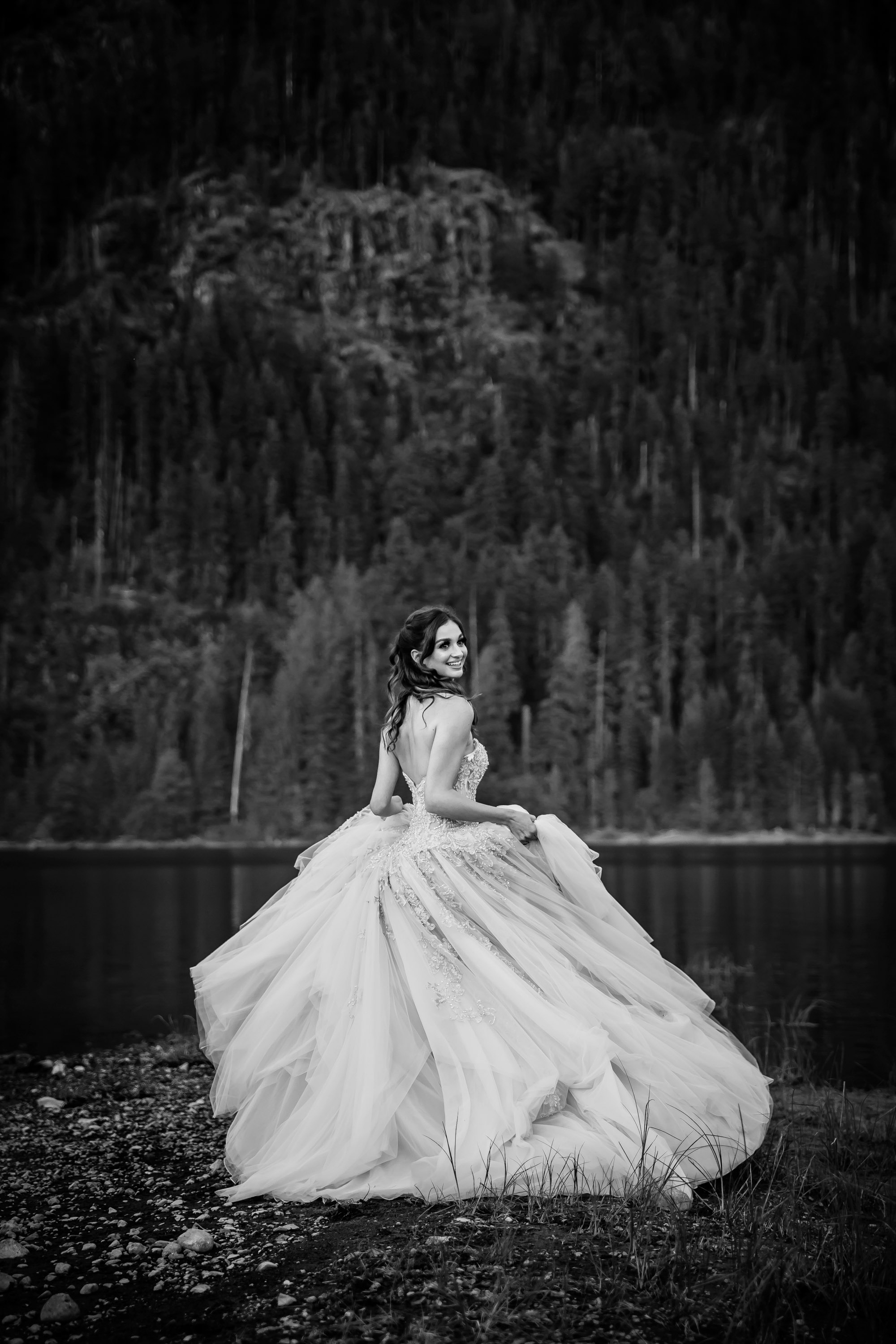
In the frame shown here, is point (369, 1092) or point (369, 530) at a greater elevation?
point (369, 530)

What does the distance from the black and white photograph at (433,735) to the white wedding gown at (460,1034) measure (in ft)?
0.08

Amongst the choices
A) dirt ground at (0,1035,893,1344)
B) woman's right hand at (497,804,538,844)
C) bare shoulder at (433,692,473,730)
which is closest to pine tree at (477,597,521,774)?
woman's right hand at (497,804,538,844)

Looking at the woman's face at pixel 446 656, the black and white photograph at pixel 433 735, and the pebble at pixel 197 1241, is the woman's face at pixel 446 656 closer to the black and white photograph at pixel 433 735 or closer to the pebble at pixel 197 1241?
the black and white photograph at pixel 433 735

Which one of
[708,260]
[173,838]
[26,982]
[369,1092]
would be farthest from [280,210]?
[369,1092]

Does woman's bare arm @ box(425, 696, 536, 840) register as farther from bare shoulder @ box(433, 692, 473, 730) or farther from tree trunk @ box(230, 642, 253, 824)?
tree trunk @ box(230, 642, 253, 824)

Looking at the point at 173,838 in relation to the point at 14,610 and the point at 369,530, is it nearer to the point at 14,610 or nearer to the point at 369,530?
→ the point at 14,610

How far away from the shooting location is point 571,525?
107m

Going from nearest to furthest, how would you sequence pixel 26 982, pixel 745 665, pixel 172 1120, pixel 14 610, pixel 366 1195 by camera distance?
pixel 366 1195 < pixel 172 1120 < pixel 26 982 < pixel 14 610 < pixel 745 665

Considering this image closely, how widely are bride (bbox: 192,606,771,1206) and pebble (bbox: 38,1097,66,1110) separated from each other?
2.40 m

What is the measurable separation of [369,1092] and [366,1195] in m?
0.43

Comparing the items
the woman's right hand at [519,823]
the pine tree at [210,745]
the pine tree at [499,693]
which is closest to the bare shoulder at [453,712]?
the woman's right hand at [519,823]

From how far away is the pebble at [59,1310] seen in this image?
→ 12.1 ft

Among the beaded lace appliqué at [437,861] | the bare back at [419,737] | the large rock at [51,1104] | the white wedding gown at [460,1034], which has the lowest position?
the large rock at [51,1104]

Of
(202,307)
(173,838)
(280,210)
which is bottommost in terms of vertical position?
(173,838)
